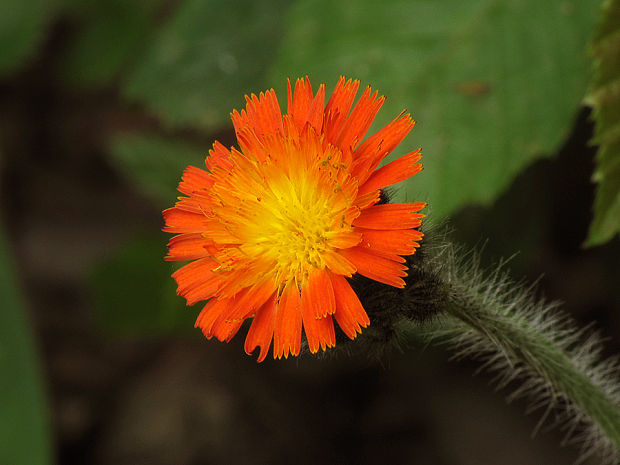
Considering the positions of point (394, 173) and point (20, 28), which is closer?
point (394, 173)

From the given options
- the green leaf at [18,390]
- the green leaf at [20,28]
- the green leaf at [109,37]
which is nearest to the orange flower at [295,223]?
the green leaf at [18,390]

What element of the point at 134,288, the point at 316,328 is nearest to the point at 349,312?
the point at 316,328

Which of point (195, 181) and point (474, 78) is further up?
A: point (474, 78)

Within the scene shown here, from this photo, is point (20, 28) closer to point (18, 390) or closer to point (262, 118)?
point (18, 390)

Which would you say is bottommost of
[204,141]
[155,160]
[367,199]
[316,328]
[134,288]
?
[316,328]

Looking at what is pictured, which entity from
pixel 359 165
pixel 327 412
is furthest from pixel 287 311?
pixel 327 412

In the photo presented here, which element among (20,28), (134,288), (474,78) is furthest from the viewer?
(20,28)

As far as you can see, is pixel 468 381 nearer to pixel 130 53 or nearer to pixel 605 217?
pixel 605 217

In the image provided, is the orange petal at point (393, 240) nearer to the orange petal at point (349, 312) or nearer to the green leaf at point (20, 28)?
the orange petal at point (349, 312)
